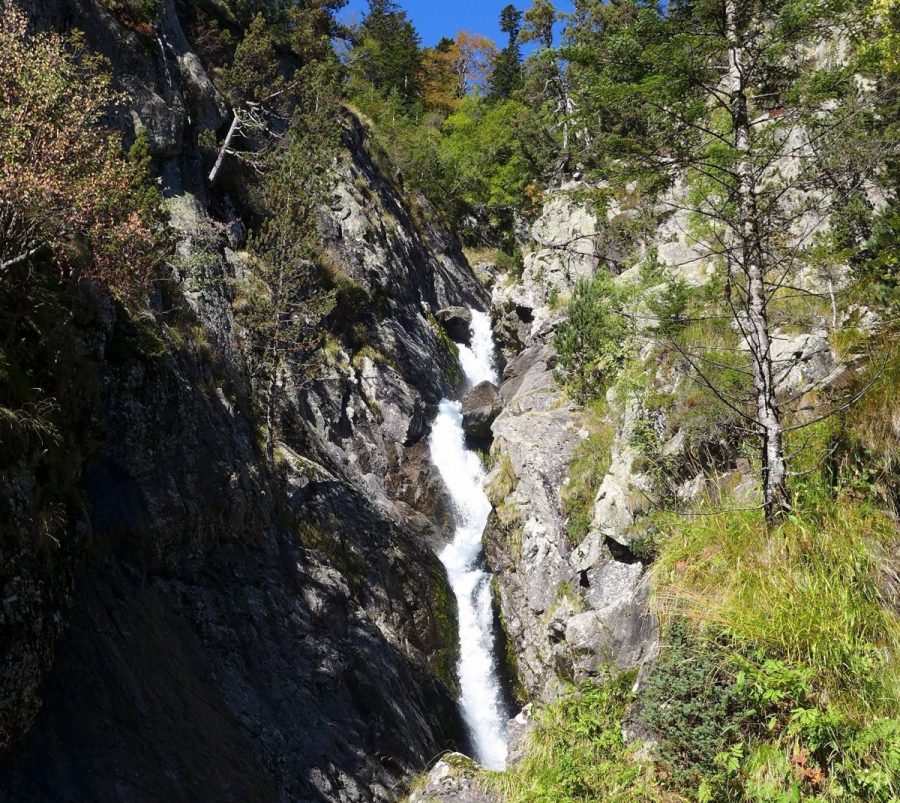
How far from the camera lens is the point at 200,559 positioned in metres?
11.6

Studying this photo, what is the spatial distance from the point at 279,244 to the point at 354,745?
14020 mm

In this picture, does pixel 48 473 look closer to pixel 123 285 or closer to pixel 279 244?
pixel 123 285

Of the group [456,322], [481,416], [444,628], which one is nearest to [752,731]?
[444,628]

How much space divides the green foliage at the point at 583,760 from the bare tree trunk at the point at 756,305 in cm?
240

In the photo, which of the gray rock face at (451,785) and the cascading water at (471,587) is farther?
the cascading water at (471,587)

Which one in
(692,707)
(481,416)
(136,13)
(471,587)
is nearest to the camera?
(692,707)

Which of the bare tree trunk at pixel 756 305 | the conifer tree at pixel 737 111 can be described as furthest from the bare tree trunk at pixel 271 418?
the bare tree trunk at pixel 756 305

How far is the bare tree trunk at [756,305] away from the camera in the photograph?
5227mm

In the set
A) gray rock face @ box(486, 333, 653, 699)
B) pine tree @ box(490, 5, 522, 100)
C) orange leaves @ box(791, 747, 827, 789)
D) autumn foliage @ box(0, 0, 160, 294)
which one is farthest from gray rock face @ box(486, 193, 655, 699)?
pine tree @ box(490, 5, 522, 100)

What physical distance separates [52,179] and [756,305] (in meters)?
7.65

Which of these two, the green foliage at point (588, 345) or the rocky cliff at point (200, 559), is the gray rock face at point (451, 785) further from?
the green foliage at point (588, 345)

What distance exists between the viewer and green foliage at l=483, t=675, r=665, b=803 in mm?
5066

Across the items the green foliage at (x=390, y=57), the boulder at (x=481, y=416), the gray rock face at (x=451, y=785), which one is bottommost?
the gray rock face at (x=451, y=785)

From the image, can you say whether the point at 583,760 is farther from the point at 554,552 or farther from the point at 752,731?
the point at 554,552
